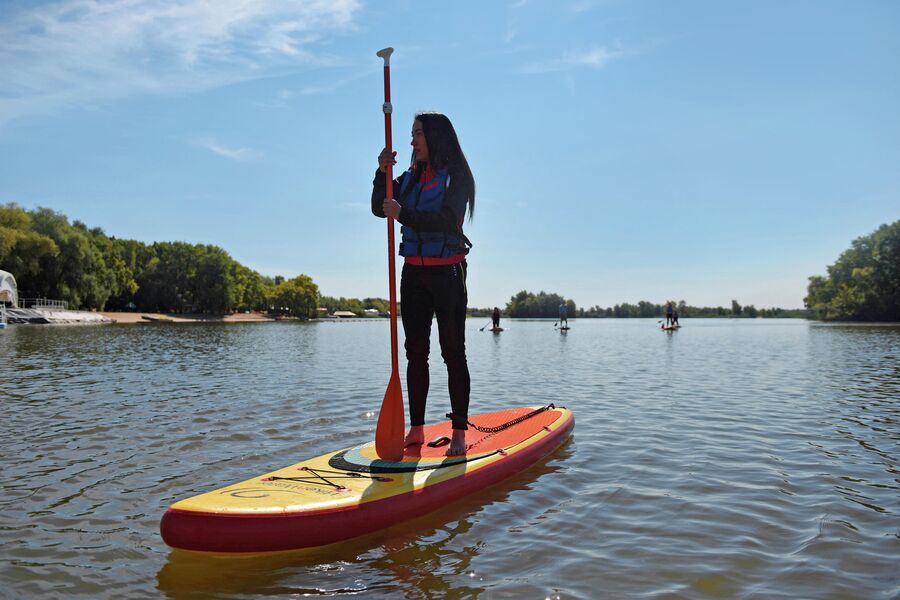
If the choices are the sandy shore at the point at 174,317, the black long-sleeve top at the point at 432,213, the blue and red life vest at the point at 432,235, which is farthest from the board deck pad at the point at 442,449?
the sandy shore at the point at 174,317

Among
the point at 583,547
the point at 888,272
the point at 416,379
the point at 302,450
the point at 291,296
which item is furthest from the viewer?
the point at 291,296

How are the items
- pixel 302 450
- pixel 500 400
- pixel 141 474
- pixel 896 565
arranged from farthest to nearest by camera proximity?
pixel 500 400 < pixel 302 450 < pixel 141 474 < pixel 896 565

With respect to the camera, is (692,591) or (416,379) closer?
(692,591)

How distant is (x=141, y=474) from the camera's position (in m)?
5.53

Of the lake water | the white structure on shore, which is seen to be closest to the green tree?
the white structure on shore

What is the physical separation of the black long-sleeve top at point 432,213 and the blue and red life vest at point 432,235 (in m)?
0.05

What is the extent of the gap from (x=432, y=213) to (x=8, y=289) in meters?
69.3

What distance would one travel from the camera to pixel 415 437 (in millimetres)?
5270

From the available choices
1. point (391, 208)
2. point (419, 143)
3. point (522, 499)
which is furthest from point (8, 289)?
point (522, 499)

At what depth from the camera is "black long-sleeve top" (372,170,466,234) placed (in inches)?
188

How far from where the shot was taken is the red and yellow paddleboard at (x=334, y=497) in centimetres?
342

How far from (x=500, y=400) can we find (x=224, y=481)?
6.17 m

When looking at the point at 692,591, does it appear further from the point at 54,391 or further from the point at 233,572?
the point at 54,391

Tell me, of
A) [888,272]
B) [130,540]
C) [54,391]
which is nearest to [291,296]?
[888,272]
